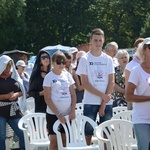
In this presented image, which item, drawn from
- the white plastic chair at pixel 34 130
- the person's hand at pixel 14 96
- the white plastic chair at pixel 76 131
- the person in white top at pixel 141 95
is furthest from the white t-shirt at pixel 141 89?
the person's hand at pixel 14 96

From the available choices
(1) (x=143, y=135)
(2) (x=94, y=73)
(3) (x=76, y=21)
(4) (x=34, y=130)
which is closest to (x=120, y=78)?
(2) (x=94, y=73)

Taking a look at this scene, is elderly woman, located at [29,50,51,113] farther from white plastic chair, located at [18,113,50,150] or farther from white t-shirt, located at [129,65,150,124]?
white t-shirt, located at [129,65,150,124]

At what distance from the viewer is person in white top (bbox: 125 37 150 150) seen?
19.7 ft

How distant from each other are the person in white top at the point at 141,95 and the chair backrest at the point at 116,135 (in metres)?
0.64

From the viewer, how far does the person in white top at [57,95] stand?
7.75m

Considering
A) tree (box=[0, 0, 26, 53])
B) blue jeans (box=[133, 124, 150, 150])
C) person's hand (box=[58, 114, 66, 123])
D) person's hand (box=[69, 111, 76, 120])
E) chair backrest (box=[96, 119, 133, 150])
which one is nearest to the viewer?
blue jeans (box=[133, 124, 150, 150])

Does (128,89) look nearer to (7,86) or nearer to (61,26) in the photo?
(7,86)

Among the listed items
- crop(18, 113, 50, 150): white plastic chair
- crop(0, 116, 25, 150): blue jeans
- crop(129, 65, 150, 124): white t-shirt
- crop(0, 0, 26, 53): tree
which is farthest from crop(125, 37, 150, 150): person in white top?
crop(0, 0, 26, 53): tree

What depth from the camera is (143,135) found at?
19.7 feet

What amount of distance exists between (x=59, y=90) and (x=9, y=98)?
137 centimetres

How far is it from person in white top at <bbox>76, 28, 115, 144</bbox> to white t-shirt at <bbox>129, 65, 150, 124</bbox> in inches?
69.5

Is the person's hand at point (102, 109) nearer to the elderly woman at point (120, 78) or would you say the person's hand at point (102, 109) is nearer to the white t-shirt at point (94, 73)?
the white t-shirt at point (94, 73)

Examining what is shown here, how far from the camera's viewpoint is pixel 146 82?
603 cm

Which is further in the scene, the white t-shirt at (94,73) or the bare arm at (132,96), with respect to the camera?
the white t-shirt at (94,73)
